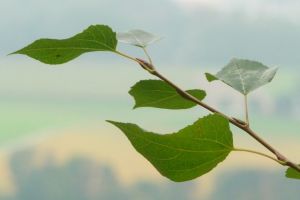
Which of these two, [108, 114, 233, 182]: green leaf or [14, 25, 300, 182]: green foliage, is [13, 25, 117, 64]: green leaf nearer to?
[14, 25, 300, 182]: green foliage

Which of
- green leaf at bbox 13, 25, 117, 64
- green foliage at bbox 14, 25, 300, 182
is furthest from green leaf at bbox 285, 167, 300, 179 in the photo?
green leaf at bbox 13, 25, 117, 64

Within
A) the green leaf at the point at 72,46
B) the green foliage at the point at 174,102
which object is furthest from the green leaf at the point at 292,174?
the green leaf at the point at 72,46

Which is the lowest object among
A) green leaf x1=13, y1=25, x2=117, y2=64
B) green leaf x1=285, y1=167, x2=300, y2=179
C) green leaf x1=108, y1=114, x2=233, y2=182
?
green leaf x1=285, y1=167, x2=300, y2=179

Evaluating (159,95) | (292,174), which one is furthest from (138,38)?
(292,174)

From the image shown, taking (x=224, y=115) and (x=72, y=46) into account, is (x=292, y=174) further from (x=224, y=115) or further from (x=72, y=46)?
(x=72, y=46)

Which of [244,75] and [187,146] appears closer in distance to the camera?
[187,146]

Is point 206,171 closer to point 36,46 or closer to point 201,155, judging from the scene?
point 201,155

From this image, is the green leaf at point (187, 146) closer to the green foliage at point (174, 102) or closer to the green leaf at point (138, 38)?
the green foliage at point (174, 102)
